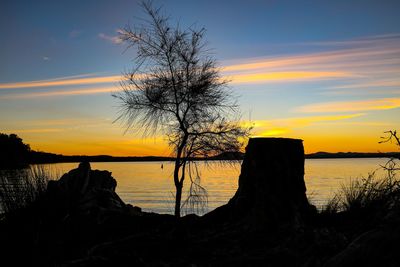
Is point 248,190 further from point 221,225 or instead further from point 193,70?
point 193,70

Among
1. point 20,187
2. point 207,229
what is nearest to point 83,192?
point 20,187

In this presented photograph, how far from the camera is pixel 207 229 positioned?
304 inches

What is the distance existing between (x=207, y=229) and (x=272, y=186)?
1495mm

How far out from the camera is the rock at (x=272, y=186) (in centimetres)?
756

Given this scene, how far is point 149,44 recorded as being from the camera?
16.6 metres

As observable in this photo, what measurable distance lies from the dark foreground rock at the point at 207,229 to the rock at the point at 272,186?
0.06ft

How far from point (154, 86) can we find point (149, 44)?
5.97 ft

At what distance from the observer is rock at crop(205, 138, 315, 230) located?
7559 millimetres

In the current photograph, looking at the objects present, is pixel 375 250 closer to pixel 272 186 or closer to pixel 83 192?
pixel 272 186

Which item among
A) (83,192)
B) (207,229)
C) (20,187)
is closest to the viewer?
(207,229)

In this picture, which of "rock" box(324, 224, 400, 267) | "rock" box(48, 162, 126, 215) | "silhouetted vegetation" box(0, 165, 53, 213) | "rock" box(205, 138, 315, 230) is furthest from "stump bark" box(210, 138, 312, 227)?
"silhouetted vegetation" box(0, 165, 53, 213)

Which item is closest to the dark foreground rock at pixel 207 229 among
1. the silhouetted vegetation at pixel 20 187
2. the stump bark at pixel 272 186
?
the stump bark at pixel 272 186

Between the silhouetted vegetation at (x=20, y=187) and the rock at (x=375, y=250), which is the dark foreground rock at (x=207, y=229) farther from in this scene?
the rock at (x=375, y=250)

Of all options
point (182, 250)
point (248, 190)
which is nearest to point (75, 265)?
point (182, 250)
